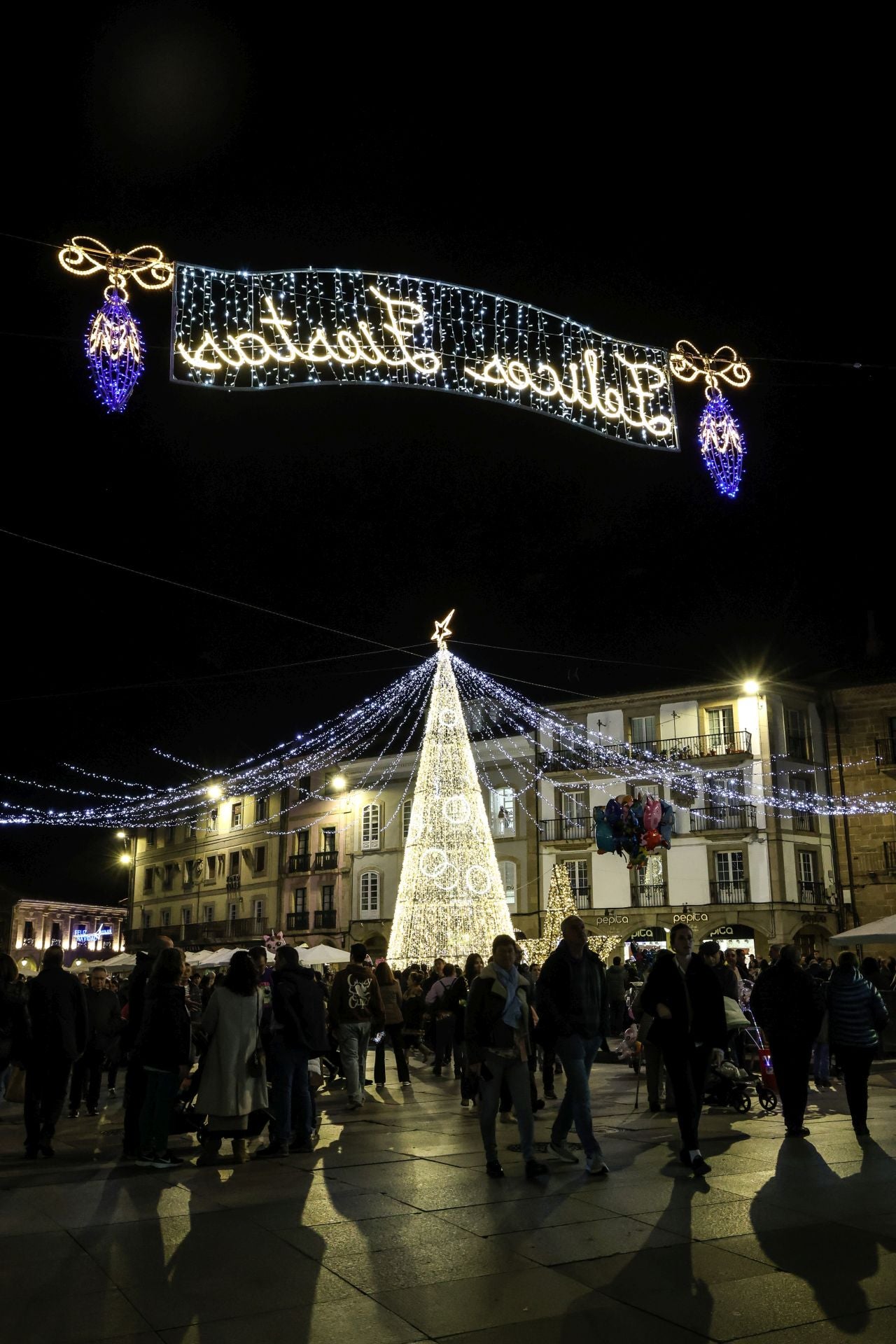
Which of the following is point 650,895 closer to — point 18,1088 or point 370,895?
point 370,895

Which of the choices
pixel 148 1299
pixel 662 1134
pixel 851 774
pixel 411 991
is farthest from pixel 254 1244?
pixel 851 774

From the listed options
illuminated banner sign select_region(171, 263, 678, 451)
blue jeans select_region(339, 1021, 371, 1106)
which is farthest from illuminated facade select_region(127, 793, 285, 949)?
illuminated banner sign select_region(171, 263, 678, 451)

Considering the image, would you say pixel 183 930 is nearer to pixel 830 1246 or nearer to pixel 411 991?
pixel 411 991

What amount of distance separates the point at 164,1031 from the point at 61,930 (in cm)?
8639

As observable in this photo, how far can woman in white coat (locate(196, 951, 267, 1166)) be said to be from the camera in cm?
778

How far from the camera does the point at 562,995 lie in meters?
7.34

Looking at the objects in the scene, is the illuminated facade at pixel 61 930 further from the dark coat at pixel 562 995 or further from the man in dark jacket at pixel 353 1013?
the dark coat at pixel 562 995

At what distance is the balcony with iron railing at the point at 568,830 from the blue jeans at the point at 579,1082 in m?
33.9

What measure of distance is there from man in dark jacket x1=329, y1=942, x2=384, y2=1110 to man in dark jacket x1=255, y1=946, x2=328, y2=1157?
2.71 meters

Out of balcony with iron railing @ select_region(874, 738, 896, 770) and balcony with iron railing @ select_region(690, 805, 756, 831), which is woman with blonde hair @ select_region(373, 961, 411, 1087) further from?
balcony with iron railing @ select_region(874, 738, 896, 770)

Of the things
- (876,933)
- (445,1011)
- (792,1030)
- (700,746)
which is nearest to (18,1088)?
(792,1030)

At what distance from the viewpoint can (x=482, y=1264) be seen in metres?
4.88

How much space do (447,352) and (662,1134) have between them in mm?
6833

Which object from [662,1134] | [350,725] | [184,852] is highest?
[350,725]
